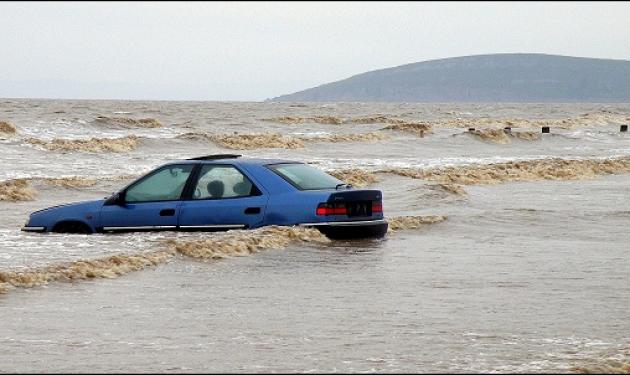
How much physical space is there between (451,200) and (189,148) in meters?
19.1

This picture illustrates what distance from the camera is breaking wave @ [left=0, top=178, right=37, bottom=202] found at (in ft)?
72.5

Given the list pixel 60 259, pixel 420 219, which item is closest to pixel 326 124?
pixel 420 219

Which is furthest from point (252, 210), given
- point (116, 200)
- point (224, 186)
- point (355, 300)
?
point (355, 300)

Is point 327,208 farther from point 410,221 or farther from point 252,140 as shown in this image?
point 252,140

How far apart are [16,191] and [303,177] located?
31.5ft

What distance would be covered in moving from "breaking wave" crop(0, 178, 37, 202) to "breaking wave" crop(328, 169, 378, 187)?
23.4 ft

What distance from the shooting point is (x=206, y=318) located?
367 inches

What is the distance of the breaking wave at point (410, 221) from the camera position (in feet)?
55.8

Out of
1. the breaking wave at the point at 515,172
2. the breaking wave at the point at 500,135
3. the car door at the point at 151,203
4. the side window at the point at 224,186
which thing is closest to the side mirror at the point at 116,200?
the car door at the point at 151,203

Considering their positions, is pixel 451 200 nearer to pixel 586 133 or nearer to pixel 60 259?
pixel 60 259

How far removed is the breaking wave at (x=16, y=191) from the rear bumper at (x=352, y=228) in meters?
9.46

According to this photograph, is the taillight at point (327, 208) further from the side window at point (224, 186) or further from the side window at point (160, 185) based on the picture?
the side window at point (160, 185)

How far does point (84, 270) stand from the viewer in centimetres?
1168

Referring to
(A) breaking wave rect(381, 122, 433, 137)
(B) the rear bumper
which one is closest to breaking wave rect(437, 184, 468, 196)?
(B) the rear bumper
